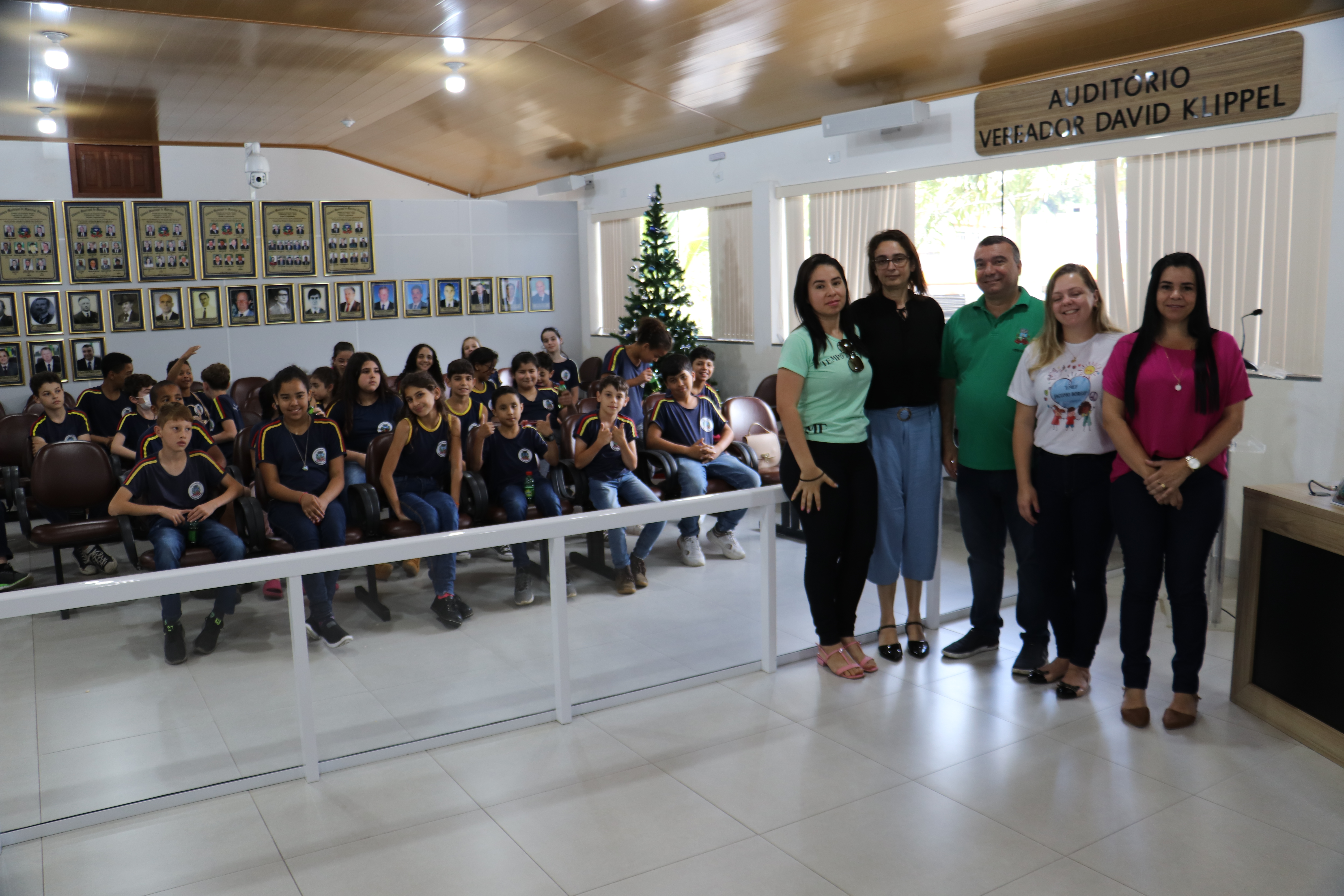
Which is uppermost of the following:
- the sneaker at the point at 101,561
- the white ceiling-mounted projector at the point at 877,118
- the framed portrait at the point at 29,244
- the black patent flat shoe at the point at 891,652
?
the white ceiling-mounted projector at the point at 877,118

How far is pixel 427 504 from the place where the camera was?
16.2 feet

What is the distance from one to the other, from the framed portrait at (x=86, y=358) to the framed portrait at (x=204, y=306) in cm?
85

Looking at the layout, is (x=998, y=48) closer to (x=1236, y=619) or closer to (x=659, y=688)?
(x=1236, y=619)

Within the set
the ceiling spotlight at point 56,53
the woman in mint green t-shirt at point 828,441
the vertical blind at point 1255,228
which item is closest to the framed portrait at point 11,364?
the ceiling spotlight at point 56,53

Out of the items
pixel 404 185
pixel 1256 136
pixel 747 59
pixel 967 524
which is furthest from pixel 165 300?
pixel 1256 136

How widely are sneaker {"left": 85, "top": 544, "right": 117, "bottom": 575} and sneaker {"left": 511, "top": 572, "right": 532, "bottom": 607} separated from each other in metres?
3.26

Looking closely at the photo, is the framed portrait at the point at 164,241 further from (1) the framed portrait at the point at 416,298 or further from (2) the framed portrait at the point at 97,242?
(1) the framed portrait at the point at 416,298

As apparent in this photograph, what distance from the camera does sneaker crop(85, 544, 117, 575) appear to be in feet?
17.8

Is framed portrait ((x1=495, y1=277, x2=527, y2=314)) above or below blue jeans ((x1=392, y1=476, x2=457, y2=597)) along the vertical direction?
above

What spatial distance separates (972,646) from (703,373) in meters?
3.29

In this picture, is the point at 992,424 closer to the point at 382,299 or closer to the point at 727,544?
the point at 727,544

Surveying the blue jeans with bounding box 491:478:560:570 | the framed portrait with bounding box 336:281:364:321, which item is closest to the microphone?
the blue jeans with bounding box 491:478:560:570

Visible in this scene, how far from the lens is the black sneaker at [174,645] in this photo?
9.18 feet

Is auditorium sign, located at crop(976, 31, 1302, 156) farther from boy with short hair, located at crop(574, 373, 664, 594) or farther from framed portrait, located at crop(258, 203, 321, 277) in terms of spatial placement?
framed portrait, located at crop(258, 203, 321, 277)
